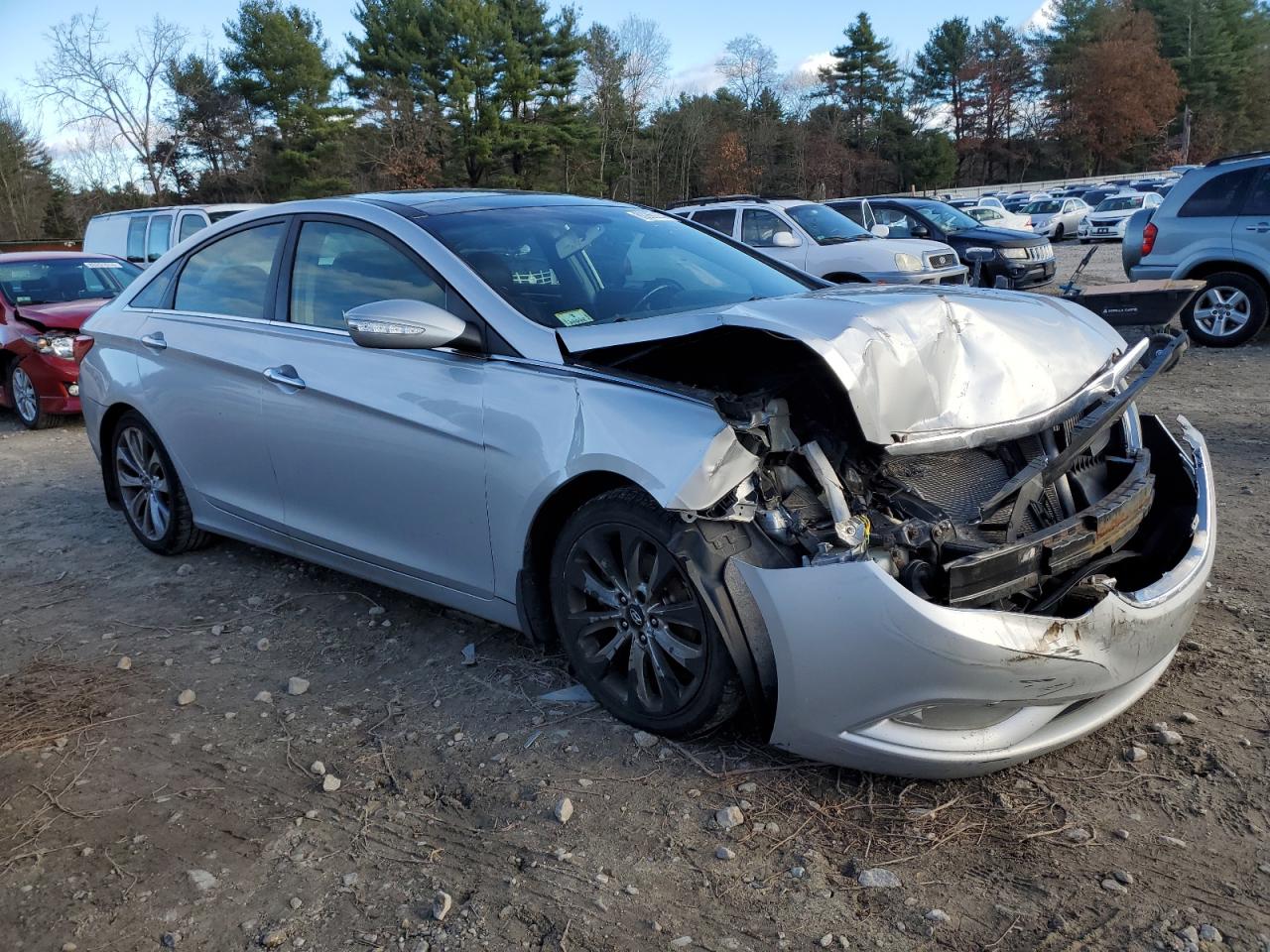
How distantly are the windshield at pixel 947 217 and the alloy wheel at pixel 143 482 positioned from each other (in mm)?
14452

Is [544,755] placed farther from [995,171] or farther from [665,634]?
[995,171]

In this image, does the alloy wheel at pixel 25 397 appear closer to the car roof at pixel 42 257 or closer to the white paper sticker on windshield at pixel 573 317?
the car roof at pixel 42 257

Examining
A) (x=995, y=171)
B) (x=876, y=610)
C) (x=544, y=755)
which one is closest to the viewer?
(x=876, y=610)

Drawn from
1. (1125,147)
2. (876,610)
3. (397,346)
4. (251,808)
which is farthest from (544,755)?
(1125,147)

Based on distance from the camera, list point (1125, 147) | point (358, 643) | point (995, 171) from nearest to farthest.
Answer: point (358, 643) < point (1125, 147) < point (995, 171)

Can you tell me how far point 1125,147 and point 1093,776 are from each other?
76.3 meters

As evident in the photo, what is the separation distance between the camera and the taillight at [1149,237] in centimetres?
1038

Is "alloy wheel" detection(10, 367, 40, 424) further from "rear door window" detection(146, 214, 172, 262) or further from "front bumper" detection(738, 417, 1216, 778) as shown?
"front bumper" detection(738, 417, 1216, 778)

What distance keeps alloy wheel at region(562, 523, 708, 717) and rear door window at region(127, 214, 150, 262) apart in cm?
1313

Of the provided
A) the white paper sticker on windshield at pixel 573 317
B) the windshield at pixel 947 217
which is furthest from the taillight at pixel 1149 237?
the white paper sticker on windshield at pixel 573 317

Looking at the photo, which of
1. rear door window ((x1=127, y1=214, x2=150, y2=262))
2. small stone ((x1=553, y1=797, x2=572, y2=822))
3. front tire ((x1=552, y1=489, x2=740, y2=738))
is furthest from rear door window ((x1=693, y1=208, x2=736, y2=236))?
small stone ((x1=553, y1=797, x2=572, y2=822))

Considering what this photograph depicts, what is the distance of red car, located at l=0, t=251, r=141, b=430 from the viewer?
908cm

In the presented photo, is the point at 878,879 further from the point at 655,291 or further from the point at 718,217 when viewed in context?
the point at 718,217

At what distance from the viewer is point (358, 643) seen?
4113mm
